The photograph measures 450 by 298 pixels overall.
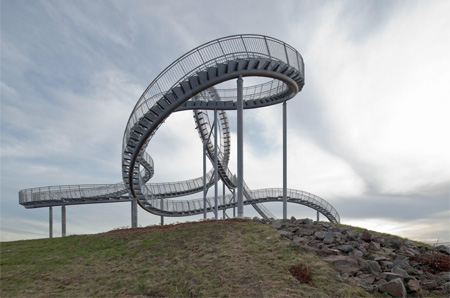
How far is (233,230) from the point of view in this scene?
16406 mm

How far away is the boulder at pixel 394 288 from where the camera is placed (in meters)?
10.1

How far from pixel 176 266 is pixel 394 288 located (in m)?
7.13

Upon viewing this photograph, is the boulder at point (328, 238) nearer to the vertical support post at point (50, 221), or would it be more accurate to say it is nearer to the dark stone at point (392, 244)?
the dark stone at point (392, 244)

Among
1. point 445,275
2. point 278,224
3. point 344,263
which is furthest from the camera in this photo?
point 278,224

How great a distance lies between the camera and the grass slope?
10.8 metres

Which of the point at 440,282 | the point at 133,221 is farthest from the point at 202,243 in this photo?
the point at 133,221

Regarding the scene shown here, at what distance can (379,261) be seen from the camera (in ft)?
40.3

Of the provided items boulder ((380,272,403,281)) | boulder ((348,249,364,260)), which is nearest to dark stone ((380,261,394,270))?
boulder ((348,249,364,260))

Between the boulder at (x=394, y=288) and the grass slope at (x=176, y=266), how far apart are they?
0.64 m

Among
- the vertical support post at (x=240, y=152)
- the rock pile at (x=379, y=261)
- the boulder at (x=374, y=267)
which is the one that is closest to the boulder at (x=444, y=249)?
the rock pile at (x=379, y=261)

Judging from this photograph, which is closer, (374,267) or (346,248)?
(374,267)

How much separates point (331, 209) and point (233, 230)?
33.8m

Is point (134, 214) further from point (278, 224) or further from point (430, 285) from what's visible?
point (430, 285)

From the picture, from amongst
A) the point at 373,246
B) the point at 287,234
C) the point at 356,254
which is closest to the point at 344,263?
the point at 356,254
